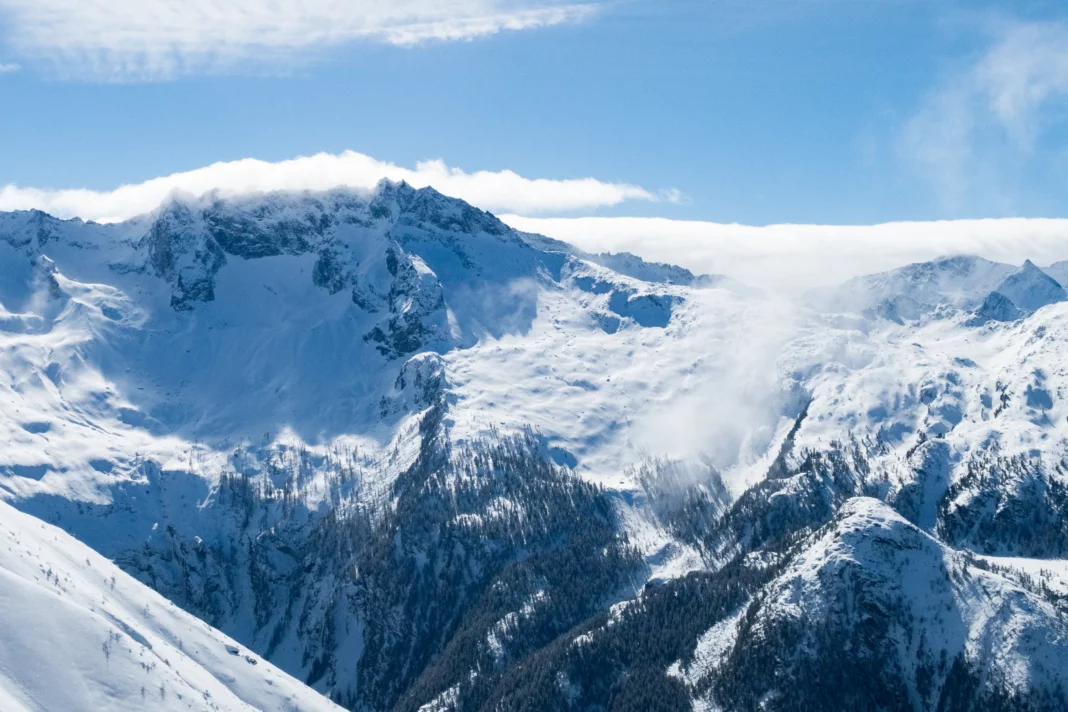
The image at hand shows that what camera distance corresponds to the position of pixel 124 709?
639 feet

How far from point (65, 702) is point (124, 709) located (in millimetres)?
11023

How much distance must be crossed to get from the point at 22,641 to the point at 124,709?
22.6 meters

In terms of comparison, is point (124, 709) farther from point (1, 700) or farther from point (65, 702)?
point (1, 700)

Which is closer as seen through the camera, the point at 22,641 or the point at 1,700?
the point at 1,700

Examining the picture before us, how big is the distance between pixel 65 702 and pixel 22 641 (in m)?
16.1

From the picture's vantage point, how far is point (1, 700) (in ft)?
571

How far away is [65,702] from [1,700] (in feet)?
49.9

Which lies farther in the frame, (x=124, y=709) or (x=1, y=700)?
(x=124, y=709)

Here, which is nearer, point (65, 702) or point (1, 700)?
point (1, 700)

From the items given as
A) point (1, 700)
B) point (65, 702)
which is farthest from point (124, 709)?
point (1, 700)

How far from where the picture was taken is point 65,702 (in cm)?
18788
